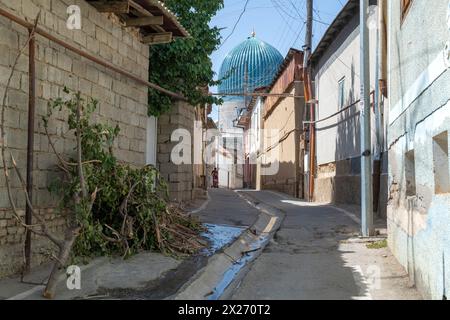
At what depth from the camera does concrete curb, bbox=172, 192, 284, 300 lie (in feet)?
19.1

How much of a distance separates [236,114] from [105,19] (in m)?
40.4

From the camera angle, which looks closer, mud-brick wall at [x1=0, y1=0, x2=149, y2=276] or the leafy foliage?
mud-brick wall at [x1=0, y1=0, x2=149, y2=276]

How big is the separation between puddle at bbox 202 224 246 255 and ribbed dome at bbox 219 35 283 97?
26426mm

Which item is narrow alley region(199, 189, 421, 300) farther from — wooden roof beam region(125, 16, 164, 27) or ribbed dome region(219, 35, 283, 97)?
ribbed dome region(219, 35, 283, 97)

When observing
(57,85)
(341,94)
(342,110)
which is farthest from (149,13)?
(341,94)

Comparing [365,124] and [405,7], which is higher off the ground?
[405,7]

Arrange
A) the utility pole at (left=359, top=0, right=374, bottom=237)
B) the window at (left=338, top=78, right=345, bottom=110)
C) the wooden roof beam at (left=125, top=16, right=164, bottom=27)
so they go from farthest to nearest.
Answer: the window at (left=338, top=78, right=345, bottom=110) < the utility pole at (left=359, top=0, right=374, bottom=237) < the wooden roof beam at (left=125, top=16, right=164, bottom=27)

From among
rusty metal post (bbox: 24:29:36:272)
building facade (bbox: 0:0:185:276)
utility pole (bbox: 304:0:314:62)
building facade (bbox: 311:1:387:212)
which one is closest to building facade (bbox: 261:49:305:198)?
utility pole (bbox: 304:0:314:62)

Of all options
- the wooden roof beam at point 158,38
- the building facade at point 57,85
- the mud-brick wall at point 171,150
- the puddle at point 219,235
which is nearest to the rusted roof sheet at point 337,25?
the mud-brick wall at point 171,150

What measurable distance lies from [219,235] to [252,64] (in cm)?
2883

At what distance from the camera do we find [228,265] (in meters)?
7.67

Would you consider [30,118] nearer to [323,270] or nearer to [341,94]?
[323,270]
